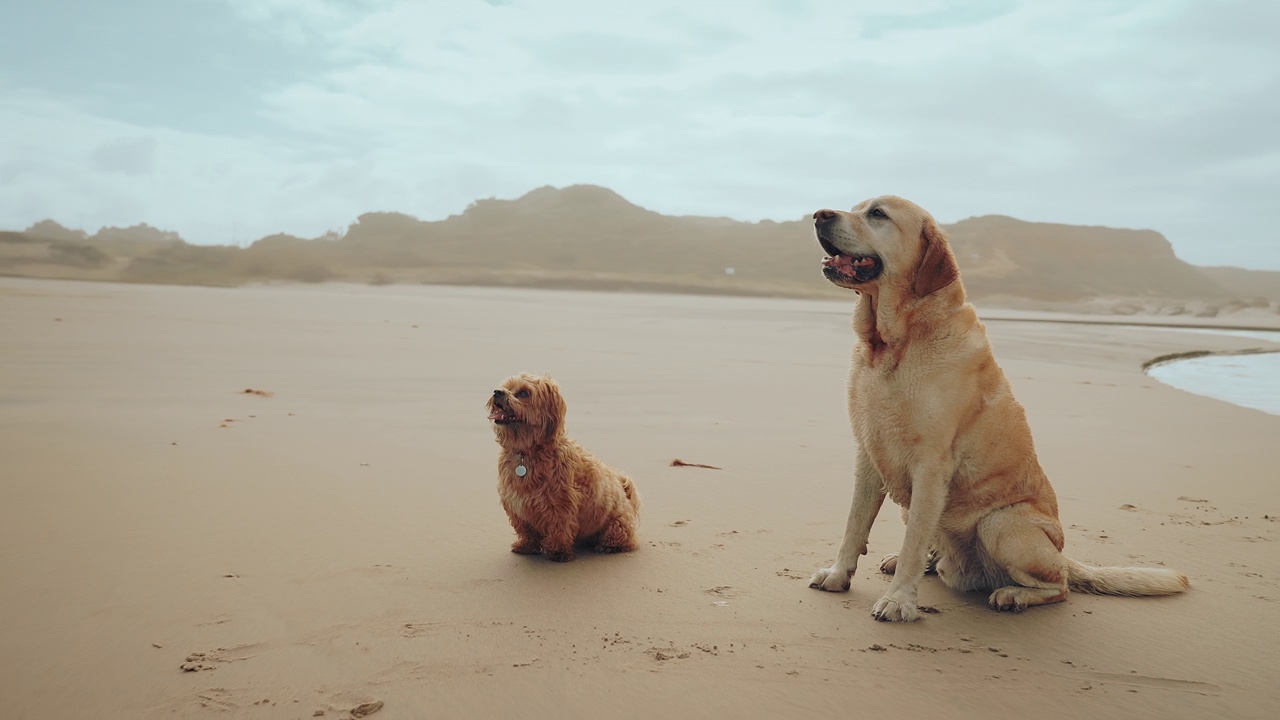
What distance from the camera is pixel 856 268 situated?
3709mm

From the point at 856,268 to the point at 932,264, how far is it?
331 mm

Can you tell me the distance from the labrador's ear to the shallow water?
901 cm

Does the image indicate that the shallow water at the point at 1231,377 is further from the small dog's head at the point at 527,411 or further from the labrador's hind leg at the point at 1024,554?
the small dog's head at the point at 527,411

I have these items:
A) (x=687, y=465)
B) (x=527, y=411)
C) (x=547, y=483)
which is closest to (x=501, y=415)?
(x=527, y=411)

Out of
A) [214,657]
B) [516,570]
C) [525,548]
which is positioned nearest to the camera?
[214,657]

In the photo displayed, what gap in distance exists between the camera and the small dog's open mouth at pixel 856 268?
3699 mm

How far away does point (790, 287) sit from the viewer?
230 feet

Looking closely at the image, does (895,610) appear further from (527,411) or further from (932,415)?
(527,411)

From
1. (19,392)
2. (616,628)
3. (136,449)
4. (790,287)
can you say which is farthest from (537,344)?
(790,287)

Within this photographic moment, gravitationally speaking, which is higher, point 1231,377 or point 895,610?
point 1231,377

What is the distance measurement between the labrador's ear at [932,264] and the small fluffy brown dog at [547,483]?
69.9 inches

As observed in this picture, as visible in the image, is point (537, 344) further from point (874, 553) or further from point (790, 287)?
point (790, 287)

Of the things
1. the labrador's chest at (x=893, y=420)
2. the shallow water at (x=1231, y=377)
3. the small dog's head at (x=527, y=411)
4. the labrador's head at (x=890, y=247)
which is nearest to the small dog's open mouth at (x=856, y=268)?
the labrador's head at (x=890, y=247)

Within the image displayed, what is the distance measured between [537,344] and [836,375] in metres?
5.04
